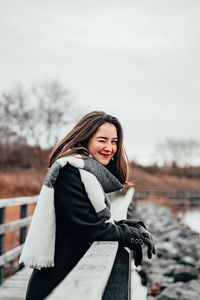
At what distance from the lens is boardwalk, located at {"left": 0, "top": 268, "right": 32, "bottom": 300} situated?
146 inches

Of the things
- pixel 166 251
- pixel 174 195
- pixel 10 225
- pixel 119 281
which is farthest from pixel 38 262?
pixel 174 195

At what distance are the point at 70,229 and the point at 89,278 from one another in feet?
2.25

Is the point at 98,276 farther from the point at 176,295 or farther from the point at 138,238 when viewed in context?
the point at 176,295

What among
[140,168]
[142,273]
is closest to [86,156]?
[142,273]

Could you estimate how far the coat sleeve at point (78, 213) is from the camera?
170 cm

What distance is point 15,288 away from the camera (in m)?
4.03

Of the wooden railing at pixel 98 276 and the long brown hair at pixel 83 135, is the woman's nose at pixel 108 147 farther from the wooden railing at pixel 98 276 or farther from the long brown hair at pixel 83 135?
the wooden railing at pixel 98 276

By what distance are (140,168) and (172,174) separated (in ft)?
17.7

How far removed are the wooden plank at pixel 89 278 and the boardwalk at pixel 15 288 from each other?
98.5 inches

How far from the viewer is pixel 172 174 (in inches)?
2360

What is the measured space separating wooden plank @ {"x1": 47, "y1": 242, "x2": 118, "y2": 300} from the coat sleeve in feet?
0.48

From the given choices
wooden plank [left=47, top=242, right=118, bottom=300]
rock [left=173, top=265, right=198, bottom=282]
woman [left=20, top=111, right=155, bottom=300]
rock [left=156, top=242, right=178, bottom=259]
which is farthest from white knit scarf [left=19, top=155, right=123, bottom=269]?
rock [left=156, top=242, right=178, bottom=259]

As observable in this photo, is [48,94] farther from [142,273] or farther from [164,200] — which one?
[142,273]

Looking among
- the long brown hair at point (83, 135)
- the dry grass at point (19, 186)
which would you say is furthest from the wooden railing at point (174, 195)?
the long brown hair at point (83, 135)
